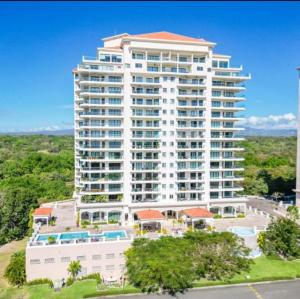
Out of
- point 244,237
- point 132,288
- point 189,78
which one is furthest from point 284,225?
point 189,78

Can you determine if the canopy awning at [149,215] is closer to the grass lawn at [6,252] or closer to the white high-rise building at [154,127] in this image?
the white high-rise building at [154,127]

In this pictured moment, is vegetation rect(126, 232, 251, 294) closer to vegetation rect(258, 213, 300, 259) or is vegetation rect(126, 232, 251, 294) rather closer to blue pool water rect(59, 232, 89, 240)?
vegetation rect(258, 213, 300, 259)

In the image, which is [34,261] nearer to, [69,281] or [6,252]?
[69,281]

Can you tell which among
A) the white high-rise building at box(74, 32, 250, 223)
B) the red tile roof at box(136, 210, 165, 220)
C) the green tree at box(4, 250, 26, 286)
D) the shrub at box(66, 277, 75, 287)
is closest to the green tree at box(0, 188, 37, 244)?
the white high-rise building at box(74, 32, 250, 223)

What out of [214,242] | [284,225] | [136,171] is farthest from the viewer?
[136,171]

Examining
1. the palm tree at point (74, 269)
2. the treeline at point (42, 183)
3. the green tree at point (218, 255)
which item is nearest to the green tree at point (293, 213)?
the green tree at point (218, 255)

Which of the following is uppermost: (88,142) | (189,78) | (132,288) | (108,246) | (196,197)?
(189,78)

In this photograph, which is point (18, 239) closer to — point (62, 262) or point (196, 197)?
point (62, 262)

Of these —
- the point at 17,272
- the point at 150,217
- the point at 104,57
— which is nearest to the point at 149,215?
the point at 150,217
